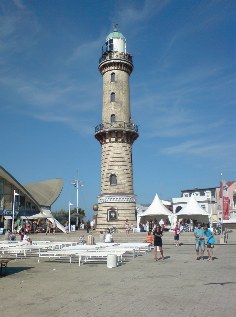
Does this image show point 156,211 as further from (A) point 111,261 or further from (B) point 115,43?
(A) point 111,261

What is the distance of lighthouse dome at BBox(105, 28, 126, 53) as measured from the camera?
140 ft

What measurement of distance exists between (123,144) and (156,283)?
29.3m

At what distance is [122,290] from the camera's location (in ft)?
32.6

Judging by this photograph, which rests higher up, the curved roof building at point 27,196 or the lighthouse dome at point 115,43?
the lighthouse dome at point 115,43

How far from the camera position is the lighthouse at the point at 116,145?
38844 millimetres

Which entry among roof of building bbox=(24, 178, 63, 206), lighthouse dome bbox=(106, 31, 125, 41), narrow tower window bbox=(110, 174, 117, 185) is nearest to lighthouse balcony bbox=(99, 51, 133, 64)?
lighthouse dome bbox=(106, 31, 125, 41)

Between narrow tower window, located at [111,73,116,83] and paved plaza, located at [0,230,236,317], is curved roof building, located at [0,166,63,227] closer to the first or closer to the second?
narrow tower window, located at [111,73,116,83]

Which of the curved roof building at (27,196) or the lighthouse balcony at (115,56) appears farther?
the curved roof building at (27,196)

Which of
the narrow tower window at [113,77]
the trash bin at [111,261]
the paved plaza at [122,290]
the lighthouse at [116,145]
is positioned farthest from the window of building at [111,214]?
the trash bin at [111,261]

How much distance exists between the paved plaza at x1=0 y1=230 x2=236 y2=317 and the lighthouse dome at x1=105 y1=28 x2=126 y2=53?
106 ft

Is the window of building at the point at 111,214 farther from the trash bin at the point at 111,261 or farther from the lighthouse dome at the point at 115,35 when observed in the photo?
the trash bin at the point at 111,261

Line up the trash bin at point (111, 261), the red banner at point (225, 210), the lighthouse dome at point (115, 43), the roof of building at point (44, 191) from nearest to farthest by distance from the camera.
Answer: the trash bin at point (111, 261) → the red banner at point (225, 210) → the lighthouse dome at point (115, 43) → the roof of building at point (44, 191)

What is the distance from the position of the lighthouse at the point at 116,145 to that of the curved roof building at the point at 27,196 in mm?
11445

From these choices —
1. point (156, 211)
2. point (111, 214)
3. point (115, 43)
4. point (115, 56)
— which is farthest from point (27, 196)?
point (115, 43)
